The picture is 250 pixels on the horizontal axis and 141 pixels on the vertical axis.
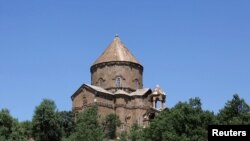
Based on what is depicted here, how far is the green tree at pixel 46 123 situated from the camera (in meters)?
63.5

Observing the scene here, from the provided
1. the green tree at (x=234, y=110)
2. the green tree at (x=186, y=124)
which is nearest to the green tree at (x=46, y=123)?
the green tree at (x=186, y=124)

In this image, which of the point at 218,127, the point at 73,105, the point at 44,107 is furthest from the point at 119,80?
the point at 218,127

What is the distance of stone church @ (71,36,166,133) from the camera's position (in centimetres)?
7694

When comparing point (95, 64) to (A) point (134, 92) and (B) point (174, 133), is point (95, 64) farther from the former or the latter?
(B) point (174, 133)

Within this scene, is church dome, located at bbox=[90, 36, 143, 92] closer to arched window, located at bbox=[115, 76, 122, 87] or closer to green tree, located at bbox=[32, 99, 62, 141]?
arched window, located at bbox=[115, 76, 122, 87]

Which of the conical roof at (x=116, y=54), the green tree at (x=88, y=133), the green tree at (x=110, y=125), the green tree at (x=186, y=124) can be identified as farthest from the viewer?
the conical roof at (x=116, y=54)

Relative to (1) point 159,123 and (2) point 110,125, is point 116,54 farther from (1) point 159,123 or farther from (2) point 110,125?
(1) point 159,123

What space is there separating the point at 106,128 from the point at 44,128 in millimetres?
12205

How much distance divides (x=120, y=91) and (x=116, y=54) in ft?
21.5

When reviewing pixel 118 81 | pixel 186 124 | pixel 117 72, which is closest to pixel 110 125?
pixel 118 81

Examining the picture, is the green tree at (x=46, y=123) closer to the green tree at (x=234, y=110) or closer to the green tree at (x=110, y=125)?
the green tree at (x=110, y=125)

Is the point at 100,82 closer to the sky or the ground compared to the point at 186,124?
closer to the sky

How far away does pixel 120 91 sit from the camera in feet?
259

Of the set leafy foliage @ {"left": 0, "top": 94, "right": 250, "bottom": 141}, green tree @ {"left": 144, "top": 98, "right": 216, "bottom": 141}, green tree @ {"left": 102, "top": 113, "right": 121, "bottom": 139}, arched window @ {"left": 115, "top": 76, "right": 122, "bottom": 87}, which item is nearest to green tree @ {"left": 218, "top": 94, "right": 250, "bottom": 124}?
leafy foliage @ {"left": 0, "top": 94, "right": 250, "bottom": 141}
